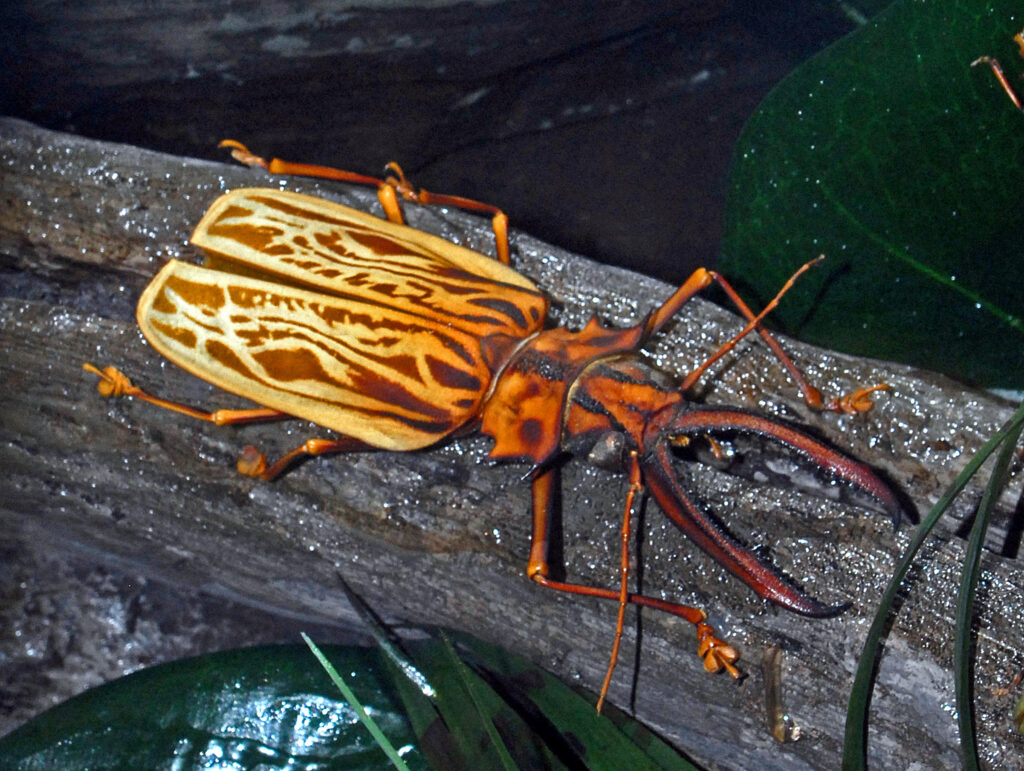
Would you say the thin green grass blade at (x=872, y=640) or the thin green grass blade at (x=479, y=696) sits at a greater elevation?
the thin green grass blade at (x=872, y=640)

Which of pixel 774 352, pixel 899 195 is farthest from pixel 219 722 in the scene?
pixel 899 195

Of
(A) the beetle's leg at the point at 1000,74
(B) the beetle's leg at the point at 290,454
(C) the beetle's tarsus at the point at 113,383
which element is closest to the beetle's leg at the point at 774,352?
(A) the beetle's leg at the point at 1000,74

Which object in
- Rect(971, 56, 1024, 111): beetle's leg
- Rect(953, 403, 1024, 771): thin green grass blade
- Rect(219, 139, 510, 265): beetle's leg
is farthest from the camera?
Rect(219, 139, 510, 265): beetle's leg

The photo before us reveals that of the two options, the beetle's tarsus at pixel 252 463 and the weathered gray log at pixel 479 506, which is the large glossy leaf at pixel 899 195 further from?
the beetle's tarsus at pixel 252 463

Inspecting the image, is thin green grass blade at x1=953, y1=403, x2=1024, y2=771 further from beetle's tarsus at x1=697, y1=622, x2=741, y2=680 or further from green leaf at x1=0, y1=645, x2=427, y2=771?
green leaf at x1=0, y1=645, x2=427, y2=771

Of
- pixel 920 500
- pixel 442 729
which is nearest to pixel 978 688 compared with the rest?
pixel 920 500

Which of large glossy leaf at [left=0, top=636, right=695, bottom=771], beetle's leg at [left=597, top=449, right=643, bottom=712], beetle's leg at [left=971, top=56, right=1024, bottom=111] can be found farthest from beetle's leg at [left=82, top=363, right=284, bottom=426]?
beetle's leg at [left=971, top=56, right=1024, bottom=111]

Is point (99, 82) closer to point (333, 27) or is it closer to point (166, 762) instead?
point (333, 27)
